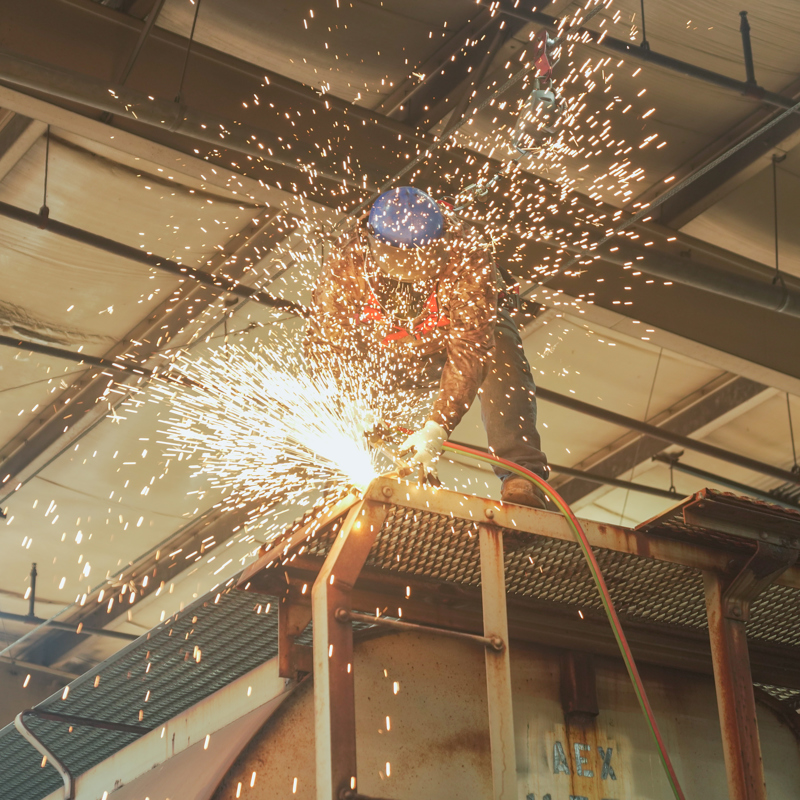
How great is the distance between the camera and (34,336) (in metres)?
6.57

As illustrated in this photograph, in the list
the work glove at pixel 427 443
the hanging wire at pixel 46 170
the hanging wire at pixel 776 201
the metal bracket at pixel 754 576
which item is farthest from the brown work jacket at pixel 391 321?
the hanging wire at pixel 776 201

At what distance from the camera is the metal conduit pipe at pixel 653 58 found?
4.72m

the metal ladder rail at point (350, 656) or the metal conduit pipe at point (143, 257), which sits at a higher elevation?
the metal conduit pipe at point (143, 257)

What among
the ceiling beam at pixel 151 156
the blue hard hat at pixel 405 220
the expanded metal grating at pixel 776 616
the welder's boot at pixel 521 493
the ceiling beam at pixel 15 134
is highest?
the ceiling beam at pixel 15 134

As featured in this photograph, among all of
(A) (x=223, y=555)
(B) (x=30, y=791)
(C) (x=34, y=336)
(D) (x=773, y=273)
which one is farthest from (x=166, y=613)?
(D) (x=773, y=273)

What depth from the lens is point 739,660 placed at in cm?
322

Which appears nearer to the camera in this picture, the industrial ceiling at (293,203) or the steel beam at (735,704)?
the steel beam at (735,704)

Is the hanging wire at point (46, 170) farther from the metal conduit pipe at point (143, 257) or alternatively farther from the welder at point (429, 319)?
the welder at point (429, 319)

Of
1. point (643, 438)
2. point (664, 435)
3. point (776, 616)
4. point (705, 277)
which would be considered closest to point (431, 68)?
point (705, 277)

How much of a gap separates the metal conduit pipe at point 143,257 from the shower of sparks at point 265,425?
17.2 inches

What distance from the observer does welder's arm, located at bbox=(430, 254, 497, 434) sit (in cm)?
358

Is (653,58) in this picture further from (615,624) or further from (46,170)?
(46,170)

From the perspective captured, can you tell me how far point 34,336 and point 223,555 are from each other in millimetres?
3040

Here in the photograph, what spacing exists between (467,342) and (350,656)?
1400 mm
